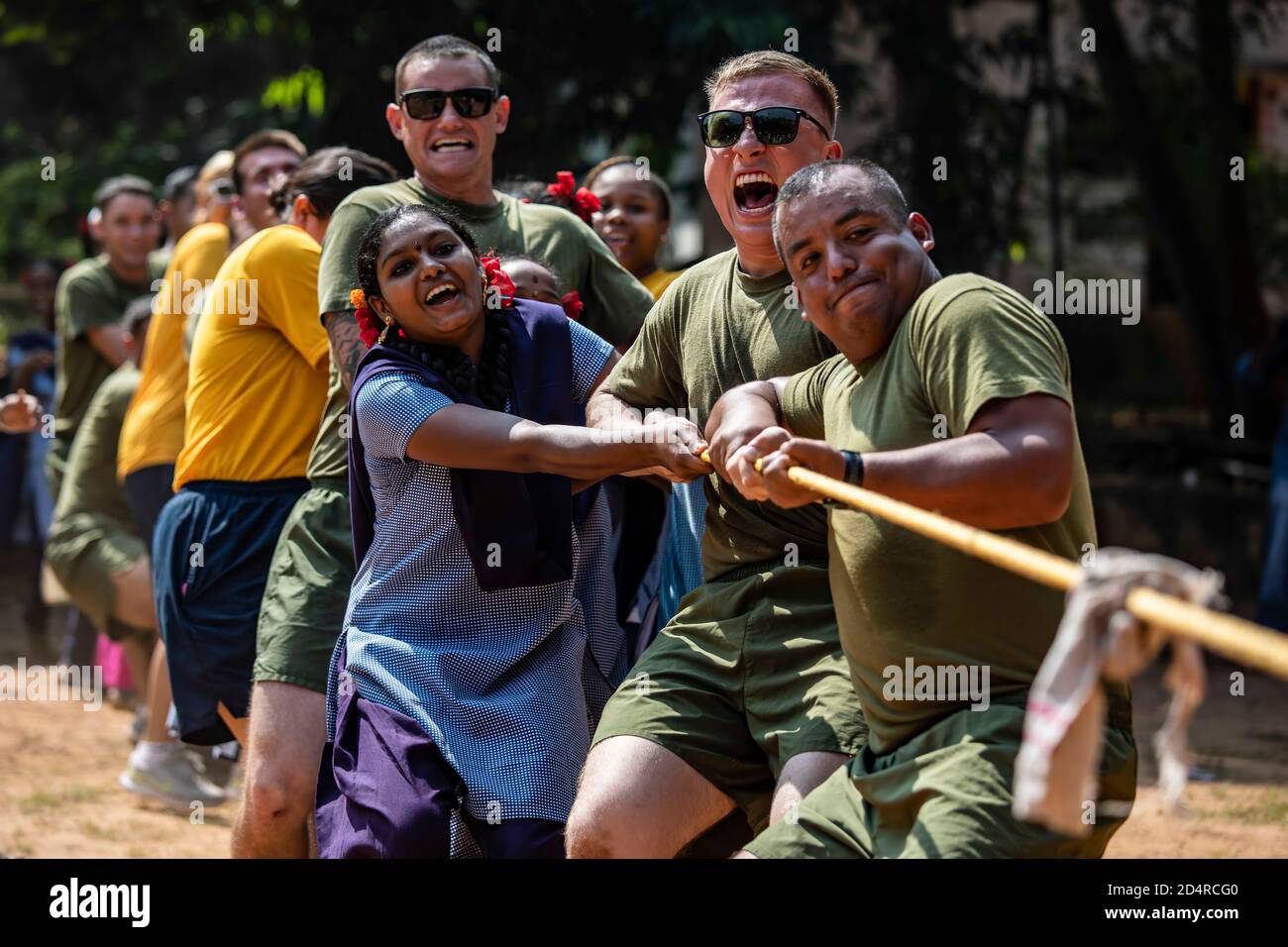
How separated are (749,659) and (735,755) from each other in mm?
209

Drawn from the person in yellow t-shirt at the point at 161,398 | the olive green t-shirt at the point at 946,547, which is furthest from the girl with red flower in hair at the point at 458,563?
the person in yellow t-shirt at the point at 161,398

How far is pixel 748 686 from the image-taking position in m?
3.97

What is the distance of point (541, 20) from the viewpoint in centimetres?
1141

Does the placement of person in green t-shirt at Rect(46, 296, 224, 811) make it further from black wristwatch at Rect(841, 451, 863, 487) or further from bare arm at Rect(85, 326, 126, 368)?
black wristwatch at Rect(841, 451, 863, 487)

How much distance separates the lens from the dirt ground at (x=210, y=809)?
686 centimetres

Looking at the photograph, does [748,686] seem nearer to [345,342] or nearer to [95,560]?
[345,342]

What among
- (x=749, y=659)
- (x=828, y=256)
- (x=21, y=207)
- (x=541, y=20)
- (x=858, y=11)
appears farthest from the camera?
(x=21, y=207)

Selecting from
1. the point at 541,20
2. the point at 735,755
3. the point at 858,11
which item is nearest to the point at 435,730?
the point at 735,755

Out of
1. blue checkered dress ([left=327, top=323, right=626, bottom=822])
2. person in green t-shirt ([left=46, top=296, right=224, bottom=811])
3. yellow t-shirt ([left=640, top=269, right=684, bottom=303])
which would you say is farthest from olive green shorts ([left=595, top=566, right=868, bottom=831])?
person in green t-shirt ([left=46, top=296, right=224, bottom=811])

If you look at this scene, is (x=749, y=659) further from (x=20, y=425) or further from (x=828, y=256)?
(x=20, y=425)

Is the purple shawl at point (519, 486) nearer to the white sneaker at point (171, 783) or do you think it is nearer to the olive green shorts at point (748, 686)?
the olive green shorts at point (748, 686)

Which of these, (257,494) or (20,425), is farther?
(20,425)

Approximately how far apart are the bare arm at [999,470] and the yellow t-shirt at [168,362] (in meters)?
4.17

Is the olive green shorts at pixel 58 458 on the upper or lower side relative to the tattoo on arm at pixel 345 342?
lower
